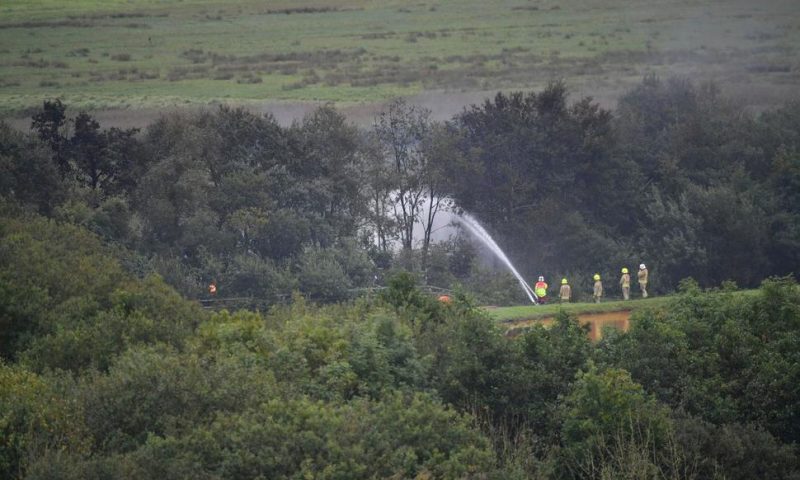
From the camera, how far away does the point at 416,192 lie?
176ft

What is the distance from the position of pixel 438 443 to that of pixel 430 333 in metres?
6.64

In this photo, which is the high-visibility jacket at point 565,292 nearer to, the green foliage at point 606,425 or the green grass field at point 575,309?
the green grass field at point 575,309

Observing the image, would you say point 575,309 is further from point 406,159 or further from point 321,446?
point 406,159

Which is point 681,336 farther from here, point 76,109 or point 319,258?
point 76,109

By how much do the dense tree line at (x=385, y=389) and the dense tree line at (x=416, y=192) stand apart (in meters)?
17.6

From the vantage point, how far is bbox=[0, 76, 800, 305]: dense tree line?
4706cm

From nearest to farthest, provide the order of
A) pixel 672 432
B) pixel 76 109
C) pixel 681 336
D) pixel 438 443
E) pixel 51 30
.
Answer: pixel 438 443
pixel 672 432
pixel 681 336
pixel 76 109
pixel 51 30

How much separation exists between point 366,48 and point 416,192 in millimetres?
51960

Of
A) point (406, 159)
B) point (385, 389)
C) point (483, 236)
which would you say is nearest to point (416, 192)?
point (406, 159)

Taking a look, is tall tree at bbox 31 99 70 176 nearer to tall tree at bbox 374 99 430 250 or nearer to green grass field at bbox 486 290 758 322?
tall tree at bbox 374 99 430 250

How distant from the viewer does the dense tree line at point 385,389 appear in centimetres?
1762

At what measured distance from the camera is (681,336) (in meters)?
24.0

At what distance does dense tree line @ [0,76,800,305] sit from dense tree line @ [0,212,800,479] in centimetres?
1757

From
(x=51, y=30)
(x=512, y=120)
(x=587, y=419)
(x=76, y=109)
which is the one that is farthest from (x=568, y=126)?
(x=51, y=30)
